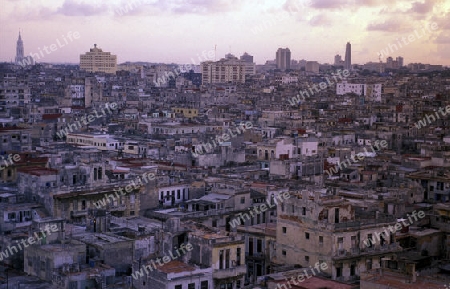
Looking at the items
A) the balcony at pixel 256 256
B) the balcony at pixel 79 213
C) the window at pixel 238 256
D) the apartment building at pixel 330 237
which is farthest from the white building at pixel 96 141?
the window at pixel 238 256

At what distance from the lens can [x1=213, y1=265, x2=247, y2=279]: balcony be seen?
114 feet

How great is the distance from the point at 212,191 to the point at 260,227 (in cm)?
842

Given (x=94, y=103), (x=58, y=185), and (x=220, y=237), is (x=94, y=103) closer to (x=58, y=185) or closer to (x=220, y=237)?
(x=58, y=185)

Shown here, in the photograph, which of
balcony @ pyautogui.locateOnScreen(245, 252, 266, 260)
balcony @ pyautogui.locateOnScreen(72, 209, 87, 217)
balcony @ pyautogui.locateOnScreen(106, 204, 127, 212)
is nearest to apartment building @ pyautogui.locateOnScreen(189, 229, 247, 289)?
balcony @ pyautogui.locateOnScreen(245, 252, 266, 260)

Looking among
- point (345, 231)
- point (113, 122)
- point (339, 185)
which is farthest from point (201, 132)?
point (345, 231)

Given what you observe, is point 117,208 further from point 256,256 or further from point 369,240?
point 369,240

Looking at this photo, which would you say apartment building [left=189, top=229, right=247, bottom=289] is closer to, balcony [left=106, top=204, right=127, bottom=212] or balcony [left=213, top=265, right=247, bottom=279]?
balcony [left=213, top=265, right=247, bottom=279]

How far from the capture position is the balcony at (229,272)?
34.6m

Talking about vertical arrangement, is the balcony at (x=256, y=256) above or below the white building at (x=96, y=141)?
below

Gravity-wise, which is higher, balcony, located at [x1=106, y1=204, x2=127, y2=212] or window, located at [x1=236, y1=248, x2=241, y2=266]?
balcony, located at [x1=106, y1=204, x2=127, y2=212]

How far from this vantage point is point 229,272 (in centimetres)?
3522

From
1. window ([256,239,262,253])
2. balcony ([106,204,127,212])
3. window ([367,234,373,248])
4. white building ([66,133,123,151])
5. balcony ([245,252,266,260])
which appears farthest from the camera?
white building ([66,133,123,151])

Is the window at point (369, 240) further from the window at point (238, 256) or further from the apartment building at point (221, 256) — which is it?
the window at point (238, 256)

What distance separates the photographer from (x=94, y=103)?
14375 cm
